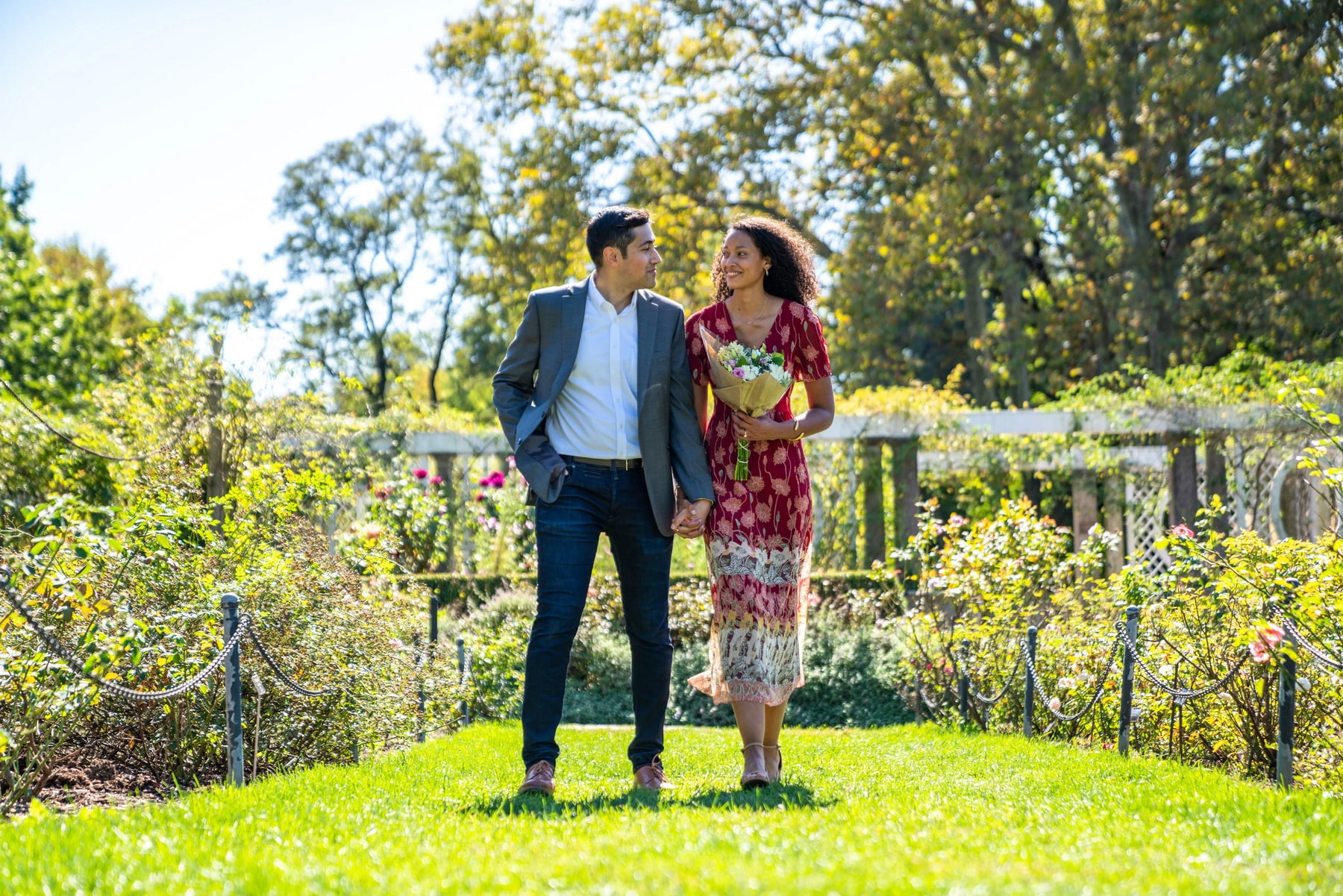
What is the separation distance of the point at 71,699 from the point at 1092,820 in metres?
2.88

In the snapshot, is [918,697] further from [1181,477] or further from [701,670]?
[1181,477]

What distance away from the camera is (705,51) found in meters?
18.5

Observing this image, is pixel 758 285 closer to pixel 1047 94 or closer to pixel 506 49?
pixel 1047 94

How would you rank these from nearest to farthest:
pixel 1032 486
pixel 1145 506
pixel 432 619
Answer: pixel 432 619, pixel 1145 506, pixel 1032 486

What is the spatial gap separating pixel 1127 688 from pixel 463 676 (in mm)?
3564

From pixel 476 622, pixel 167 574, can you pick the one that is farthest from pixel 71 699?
pixel 476 622

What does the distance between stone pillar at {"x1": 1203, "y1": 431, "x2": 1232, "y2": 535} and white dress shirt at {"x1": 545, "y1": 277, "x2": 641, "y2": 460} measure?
398 inches

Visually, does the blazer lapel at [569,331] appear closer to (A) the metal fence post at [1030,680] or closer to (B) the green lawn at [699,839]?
(B) the green lawn at [699,839]

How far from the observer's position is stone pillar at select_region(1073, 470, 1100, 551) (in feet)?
49.4

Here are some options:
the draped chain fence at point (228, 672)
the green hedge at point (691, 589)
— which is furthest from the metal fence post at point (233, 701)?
the green hedge at point (691, 589)

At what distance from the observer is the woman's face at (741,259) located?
4453mm

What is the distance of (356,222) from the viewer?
106ft

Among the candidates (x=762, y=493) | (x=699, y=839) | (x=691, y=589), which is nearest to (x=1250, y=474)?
(x=691, y=589)

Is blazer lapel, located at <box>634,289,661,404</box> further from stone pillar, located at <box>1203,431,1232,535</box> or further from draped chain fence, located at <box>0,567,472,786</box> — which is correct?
stone pillar, located at <box>1203,431,1232,535</box>
